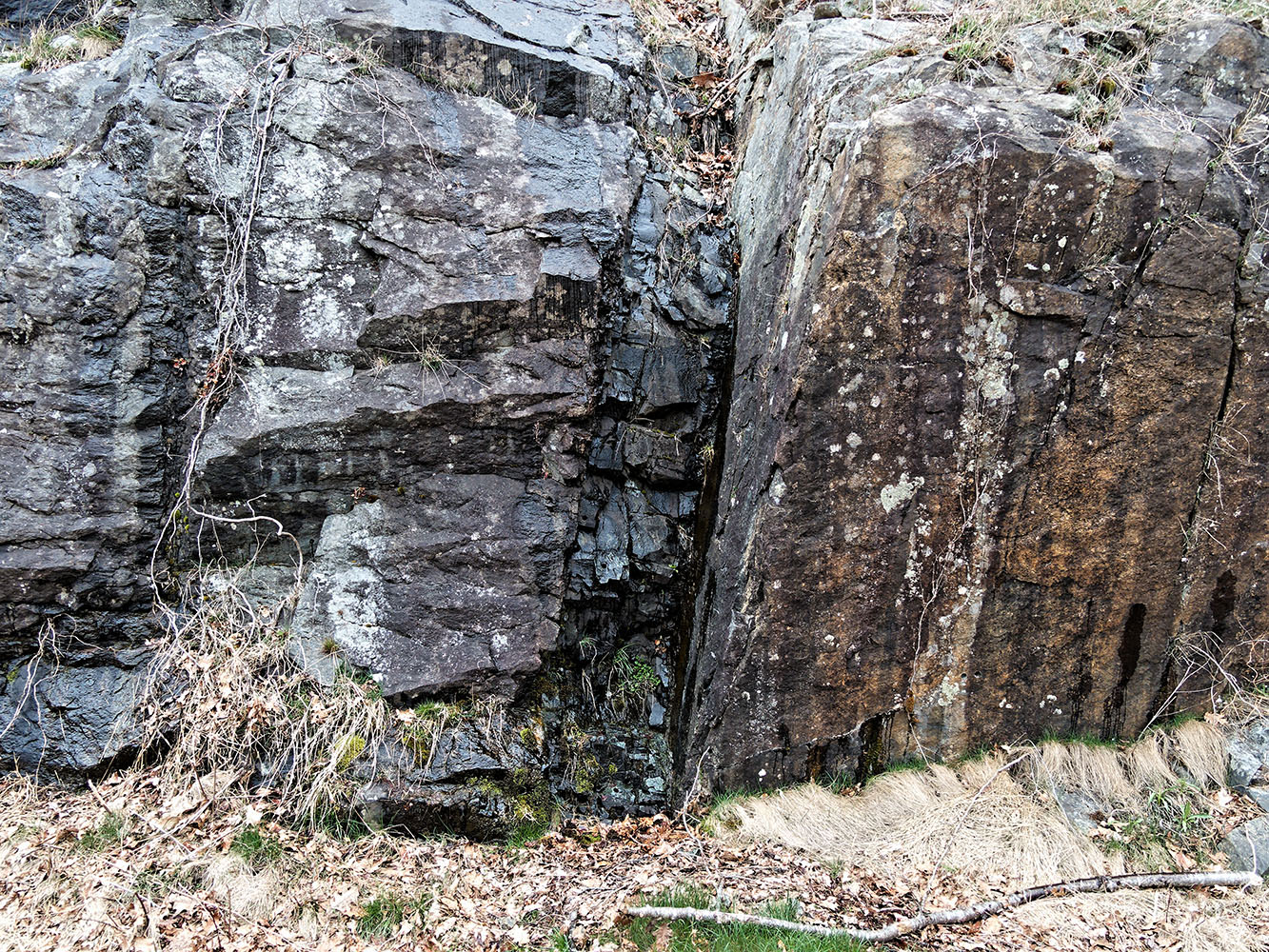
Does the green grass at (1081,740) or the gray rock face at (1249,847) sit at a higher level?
the green grass at (1081,740)

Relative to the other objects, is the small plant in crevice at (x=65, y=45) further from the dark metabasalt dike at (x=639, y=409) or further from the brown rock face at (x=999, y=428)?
the brown rock face at (x=999, y=428)

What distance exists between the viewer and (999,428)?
168 inches

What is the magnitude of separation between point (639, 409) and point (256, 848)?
3.23 metres

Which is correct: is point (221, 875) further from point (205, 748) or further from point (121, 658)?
point (121, 658)

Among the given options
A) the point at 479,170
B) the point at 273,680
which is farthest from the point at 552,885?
the point at 479,170

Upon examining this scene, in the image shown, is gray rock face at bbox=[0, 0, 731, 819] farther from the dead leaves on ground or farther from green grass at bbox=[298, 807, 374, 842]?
green grass at bbox=[298, 807, 374, 842]

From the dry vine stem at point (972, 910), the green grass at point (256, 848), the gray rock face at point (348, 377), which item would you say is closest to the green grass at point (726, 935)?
the dry vine stem at point (972, 910)

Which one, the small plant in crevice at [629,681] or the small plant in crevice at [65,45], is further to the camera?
the small plant in crevice at [65,45]

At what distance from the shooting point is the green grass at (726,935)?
11.3 ft

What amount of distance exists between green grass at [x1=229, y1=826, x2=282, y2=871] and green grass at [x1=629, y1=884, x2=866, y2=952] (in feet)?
5.87

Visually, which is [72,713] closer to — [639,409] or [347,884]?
[347,884]

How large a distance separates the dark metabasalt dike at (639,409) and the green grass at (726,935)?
0.80 m

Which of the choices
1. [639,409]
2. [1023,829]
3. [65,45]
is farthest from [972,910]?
[65,45]

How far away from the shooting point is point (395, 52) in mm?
5344
